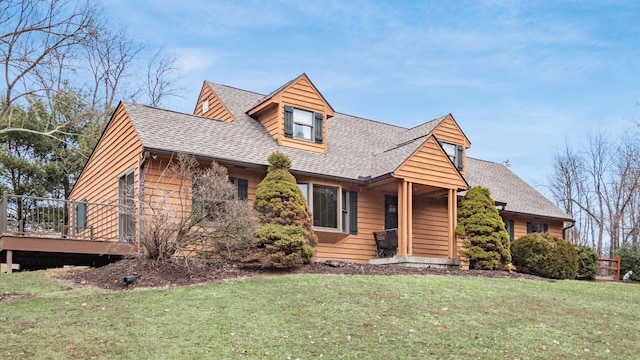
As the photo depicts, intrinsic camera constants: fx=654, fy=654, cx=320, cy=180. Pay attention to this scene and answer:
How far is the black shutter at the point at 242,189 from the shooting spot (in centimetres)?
1702

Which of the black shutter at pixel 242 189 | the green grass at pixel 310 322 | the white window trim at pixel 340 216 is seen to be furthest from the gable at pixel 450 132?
the green grass at pixel 310 322

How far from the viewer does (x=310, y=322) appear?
1062 centimetres

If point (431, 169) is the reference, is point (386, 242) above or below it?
below

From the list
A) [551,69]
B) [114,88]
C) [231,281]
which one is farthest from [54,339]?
[114,88]

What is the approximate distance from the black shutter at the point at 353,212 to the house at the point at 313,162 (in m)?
0.03

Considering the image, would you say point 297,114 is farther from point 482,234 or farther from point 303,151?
point 482,234

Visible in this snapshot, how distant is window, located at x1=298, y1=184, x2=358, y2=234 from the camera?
715 inches

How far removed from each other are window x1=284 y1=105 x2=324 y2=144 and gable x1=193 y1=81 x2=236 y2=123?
67.3 inches

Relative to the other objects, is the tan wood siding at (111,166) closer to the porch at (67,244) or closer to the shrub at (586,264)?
the porch at (67,244)

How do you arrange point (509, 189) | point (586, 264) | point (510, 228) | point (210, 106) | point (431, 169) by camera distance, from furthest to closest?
1. point (509, 189)
2. point (510, 228)
3. point (586, 264)
4. point (210, 106)
5. point (431, 169)

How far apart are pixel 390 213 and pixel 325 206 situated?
8.56ft

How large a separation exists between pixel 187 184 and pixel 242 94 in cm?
642

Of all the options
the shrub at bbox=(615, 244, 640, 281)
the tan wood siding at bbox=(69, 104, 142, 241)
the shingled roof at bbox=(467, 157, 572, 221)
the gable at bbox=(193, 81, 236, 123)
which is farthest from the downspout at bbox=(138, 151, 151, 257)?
the shrub at bbox=(615, 244, 640, 281)

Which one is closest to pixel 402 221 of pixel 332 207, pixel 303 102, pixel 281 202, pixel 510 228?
pixel 332 207
